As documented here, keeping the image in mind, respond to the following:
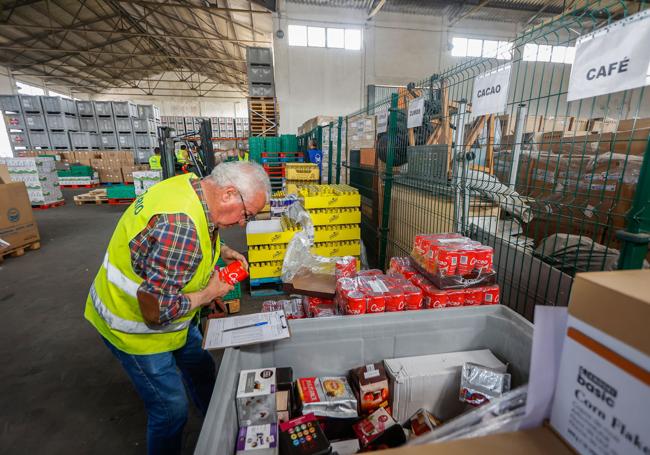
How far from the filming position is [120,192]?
10852 millimetres

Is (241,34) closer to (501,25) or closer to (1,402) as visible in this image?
(501,25)

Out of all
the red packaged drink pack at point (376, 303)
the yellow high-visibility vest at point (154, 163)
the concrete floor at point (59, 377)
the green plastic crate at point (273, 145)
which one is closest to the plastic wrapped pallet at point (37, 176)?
the yellow high-visibility vest at point (154, 163)

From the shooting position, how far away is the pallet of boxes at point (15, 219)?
5.38 meters

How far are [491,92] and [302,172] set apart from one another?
433cm

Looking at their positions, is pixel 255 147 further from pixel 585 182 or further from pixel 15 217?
pixel 585 182

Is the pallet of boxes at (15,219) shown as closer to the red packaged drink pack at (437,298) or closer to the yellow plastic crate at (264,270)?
the yellow plastic crate at (264,270)

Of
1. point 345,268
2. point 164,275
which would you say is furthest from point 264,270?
point 164,275

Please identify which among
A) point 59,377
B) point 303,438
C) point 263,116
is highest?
point 263,116

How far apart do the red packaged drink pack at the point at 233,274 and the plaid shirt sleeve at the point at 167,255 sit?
0.28 m

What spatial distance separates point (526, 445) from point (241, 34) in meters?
18.0

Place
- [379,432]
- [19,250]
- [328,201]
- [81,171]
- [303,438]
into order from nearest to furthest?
[303,438], [379,432], [328,201], [19,250], [81,171]

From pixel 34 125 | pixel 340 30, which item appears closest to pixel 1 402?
pixel 340 30

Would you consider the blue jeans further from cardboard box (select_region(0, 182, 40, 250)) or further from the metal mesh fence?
cardboard box (select_region(0, 182, 40, 250))

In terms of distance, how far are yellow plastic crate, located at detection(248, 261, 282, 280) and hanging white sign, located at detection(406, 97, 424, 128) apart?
7.87 feet
